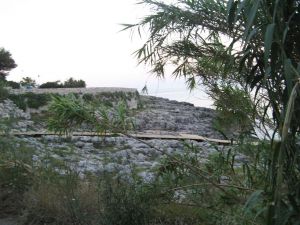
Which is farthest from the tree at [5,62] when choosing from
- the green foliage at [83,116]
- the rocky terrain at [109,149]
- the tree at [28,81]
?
the green foliage at [83,116]

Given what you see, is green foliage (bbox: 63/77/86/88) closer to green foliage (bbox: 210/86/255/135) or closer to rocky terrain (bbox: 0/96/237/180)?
rocky terrain (bbox: 0/96/237/180)

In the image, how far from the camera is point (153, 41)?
4.83 meters

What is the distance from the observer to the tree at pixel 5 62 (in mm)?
48562

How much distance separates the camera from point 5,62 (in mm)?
48875

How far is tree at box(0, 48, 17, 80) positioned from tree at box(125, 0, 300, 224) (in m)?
45.8

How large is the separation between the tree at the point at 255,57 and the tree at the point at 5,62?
1802 inches

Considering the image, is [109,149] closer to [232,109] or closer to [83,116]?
[232,109]

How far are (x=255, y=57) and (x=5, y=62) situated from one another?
4834 cm

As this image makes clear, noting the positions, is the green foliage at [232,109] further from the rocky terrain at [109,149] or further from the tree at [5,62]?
the tree at [5,62]

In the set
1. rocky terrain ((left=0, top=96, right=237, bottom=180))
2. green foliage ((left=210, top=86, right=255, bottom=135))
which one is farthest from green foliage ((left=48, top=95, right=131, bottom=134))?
green foliage ((left=210, top=86, right=255, bottom=135))

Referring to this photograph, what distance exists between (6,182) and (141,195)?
2633 millimetres

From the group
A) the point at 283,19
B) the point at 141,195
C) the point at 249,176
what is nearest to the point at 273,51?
the point at 283,19

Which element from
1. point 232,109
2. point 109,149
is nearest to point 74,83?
point 109,149

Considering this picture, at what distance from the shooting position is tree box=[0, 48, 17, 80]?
159ft
